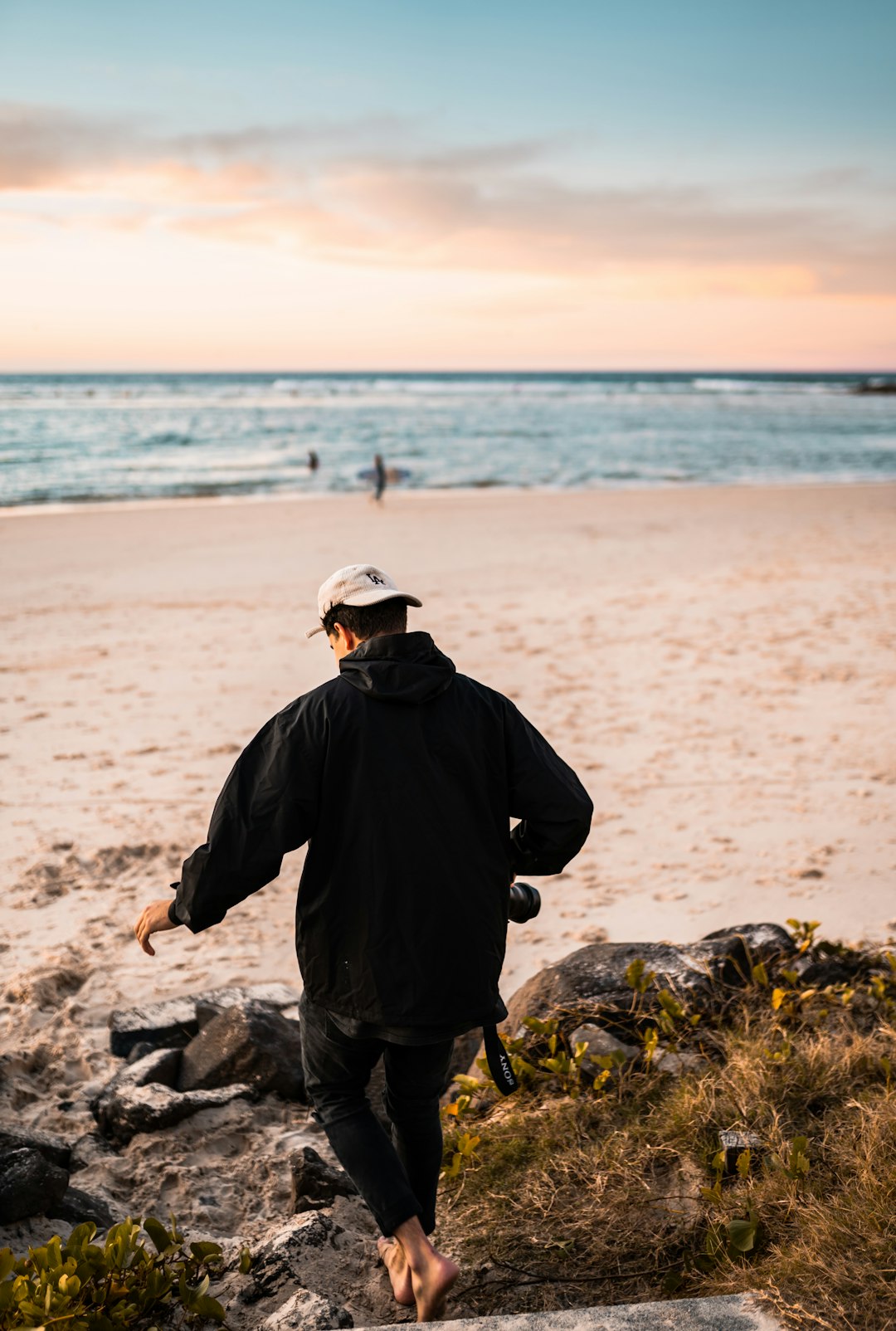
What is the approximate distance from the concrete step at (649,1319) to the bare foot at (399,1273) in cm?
40

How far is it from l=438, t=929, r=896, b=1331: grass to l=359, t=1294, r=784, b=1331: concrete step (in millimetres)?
74

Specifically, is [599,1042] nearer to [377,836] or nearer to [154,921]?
[377,836]

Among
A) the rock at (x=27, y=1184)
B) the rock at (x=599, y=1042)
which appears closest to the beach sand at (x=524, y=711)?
the rock at (x=27, y=1184)

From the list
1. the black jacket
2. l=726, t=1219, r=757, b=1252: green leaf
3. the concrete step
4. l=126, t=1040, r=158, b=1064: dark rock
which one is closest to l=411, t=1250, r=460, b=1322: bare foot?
the concrete step

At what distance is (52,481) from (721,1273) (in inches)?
1085

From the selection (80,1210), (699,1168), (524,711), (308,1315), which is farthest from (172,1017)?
(524,711)

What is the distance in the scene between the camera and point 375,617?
255 centimetres

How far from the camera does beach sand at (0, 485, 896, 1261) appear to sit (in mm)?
4980

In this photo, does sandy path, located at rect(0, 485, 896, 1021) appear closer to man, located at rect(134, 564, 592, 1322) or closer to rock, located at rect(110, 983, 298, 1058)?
rock, located at rect(110, 983, 298, 1058)

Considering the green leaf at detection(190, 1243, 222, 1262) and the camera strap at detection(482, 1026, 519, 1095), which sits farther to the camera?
the camera strap at detection(482, 1026, 519, 1095)

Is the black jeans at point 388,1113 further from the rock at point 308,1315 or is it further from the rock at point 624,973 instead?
the rock at point 624,973

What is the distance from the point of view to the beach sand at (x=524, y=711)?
4.98 meters

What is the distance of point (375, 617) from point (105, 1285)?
1583 mm

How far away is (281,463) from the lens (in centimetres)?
3209
